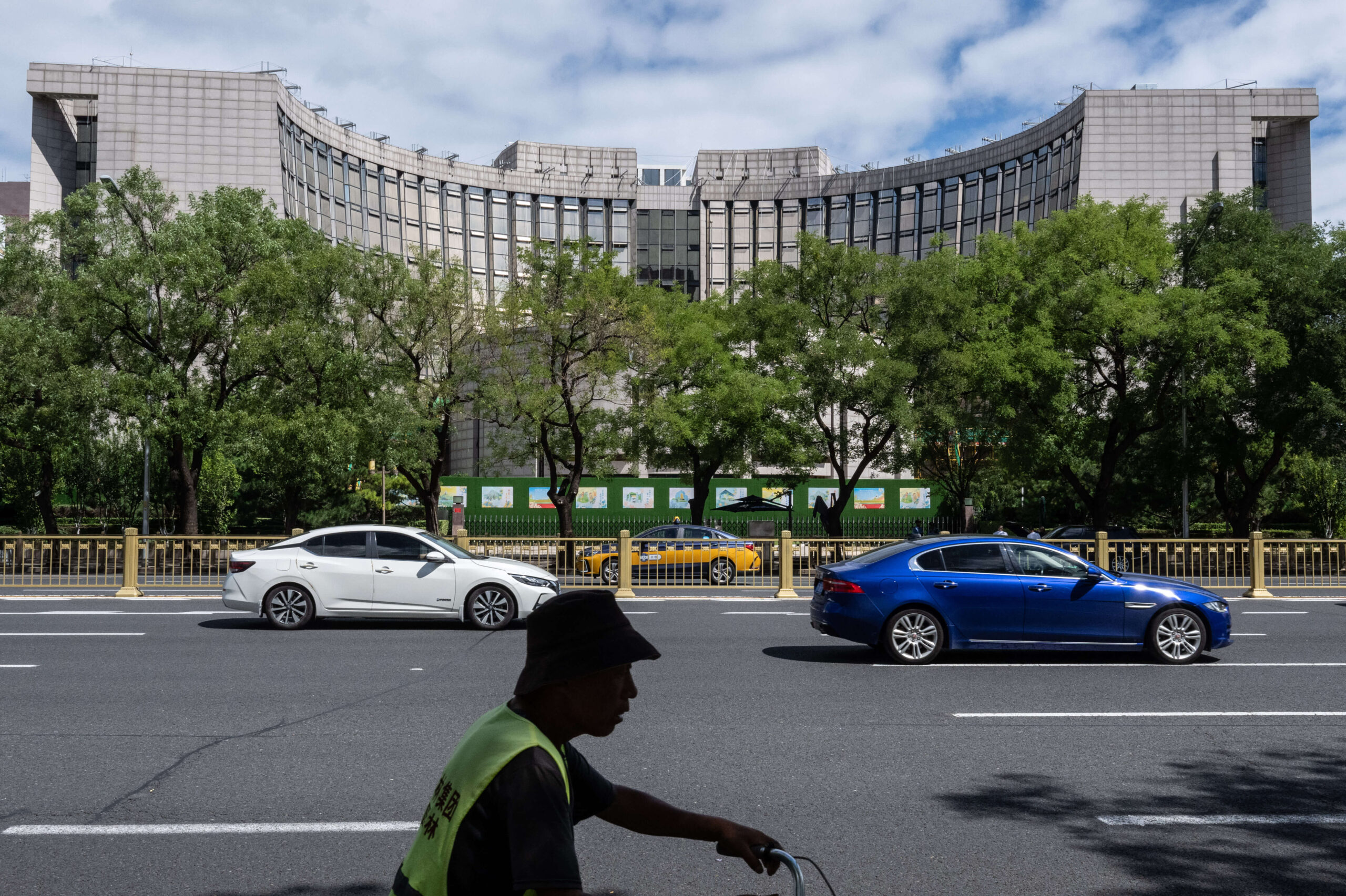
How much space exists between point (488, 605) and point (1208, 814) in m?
10.4

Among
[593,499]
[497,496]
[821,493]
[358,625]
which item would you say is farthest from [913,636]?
[821,493]

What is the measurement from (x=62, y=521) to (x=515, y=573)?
42620mm

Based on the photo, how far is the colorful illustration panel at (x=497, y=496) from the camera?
53.0 m

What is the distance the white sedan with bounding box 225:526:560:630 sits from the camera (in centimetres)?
1471

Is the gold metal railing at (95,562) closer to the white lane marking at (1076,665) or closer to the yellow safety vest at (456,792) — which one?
the white lane marking at (1076,665)

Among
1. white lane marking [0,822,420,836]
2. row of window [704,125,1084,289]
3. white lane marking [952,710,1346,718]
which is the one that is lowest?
white lane marking [952,710,1346,718]

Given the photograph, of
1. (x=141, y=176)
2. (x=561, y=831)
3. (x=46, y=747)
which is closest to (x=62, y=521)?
(x=141, y=176)

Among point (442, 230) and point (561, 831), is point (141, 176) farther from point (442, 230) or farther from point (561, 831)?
point (442, 230)

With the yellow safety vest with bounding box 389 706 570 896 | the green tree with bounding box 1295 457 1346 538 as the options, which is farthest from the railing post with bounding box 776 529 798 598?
the green tree with bounding box 1295 457 1346 538

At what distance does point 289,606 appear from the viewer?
14680 mm

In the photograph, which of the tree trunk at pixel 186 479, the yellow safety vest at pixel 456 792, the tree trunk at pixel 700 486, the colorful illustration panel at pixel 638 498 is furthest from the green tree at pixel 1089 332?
the yellow safety vest at pixel 456 792

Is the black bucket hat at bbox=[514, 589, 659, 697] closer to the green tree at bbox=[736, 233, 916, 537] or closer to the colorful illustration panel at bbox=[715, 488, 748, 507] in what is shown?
the green tree at bbox=[736, 233, 916, 537]

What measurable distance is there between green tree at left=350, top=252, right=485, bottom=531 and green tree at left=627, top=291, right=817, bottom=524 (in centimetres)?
511

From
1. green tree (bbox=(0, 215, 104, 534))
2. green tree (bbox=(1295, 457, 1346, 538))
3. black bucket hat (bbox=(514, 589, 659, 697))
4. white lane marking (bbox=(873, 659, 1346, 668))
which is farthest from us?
green tree (bbox=(1295, 457, 1346, 538))
